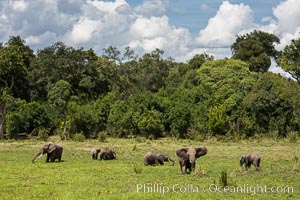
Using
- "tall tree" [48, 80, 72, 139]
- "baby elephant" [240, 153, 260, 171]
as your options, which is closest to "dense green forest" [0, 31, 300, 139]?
"tall tree" [48, 80, 72, 139]

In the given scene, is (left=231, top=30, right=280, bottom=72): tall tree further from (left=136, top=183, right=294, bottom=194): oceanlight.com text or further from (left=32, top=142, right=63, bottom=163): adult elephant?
(left=136, top=183, right=294, bottom=194): oceanlight.com text

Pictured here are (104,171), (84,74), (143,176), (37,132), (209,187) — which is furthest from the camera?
(84,74)

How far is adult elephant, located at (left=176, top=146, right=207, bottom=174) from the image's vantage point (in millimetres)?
22938

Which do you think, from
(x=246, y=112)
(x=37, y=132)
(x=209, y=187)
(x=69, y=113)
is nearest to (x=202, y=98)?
(x=246, y=112)

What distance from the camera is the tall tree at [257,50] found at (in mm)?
79312

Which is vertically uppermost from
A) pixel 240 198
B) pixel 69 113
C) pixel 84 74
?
pixel 84 74

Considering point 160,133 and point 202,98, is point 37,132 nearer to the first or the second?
point 160,133

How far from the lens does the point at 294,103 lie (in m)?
56.0

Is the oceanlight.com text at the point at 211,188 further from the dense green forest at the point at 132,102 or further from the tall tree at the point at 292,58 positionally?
the dense green forest at the point at 132,102

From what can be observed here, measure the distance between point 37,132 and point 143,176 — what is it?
41254 mm

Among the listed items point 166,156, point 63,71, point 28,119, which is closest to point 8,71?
point 28,119

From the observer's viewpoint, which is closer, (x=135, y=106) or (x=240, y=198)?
(x=240, y=198)

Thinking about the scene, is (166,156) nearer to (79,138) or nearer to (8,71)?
(79,138)

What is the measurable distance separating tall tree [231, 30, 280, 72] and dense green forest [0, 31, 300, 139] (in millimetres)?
9159
